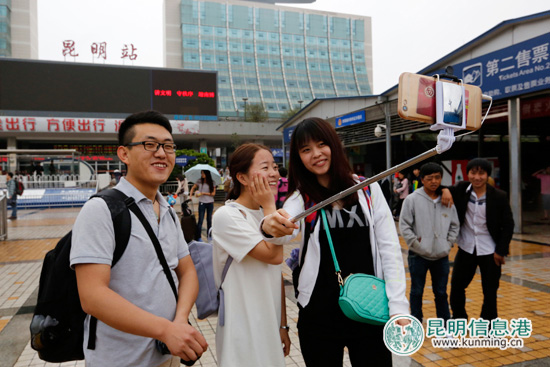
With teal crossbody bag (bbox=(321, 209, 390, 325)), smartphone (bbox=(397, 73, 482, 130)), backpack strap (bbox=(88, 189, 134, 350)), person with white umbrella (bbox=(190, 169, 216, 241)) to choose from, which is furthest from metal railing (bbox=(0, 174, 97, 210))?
smartphone (bbox=(397, 73, 482, 130))

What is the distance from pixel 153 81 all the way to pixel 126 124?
2239cm

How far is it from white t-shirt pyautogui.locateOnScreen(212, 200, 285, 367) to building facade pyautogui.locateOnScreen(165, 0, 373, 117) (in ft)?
198

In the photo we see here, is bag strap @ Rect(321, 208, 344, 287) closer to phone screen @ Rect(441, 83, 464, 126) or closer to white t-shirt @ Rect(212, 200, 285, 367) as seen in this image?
white t-shirt @ Rect(212, 200, 285, 367)

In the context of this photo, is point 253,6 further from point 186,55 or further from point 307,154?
point 307,154

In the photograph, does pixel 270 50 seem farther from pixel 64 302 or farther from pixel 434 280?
pixel 64 302

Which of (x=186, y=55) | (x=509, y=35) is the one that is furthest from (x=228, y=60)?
(x=509, y=35)

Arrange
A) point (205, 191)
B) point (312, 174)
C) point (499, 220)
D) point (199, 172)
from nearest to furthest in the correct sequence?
1. point (312, 174)
2. point (499, 220)
3. point (205, 191)
4. point (199, 172)

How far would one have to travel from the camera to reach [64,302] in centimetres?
138

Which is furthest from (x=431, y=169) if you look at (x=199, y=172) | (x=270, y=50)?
(x=270, y=50)

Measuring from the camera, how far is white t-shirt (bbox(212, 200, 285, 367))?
166 centimetres

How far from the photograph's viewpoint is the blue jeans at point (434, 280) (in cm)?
345

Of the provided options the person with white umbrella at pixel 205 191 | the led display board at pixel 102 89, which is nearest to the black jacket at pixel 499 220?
the person with white umbrella at pixel 205 191

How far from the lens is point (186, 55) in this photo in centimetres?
6656

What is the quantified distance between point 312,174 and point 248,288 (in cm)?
60
